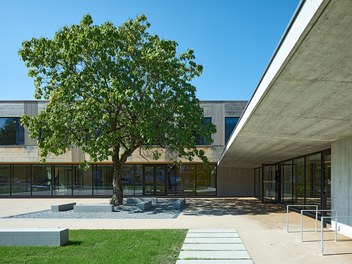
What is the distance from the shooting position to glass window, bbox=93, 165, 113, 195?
2866 centimetres

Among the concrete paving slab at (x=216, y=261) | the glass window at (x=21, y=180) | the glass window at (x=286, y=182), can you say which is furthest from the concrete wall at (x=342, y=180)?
the glass window at (x=21, y=180)

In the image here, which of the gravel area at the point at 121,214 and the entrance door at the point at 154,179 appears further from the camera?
the entrance door at the point at 154,179

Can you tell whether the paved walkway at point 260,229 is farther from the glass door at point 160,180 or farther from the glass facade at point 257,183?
the glass door at point 160,180

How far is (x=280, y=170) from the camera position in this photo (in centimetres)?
2167

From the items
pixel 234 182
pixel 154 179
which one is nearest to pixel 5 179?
pixel 154 179

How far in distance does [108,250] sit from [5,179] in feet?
77.6

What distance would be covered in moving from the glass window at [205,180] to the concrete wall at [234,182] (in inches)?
15.7

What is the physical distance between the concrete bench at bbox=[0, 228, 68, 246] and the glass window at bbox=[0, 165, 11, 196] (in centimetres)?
2159

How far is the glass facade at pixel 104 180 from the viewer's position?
2866cm

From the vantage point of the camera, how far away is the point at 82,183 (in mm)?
28781

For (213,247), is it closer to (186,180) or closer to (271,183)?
(271,183)

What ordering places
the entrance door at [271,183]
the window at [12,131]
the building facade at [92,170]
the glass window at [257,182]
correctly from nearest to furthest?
the entrance door at [271,183] → the glass window at [257,182] → the building facade at [92,170] → the window at [12,131]

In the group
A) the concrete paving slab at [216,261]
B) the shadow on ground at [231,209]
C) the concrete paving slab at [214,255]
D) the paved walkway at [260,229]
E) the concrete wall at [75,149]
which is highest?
the concrete wall at [75,149]

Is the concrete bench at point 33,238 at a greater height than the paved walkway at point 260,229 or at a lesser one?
greater
